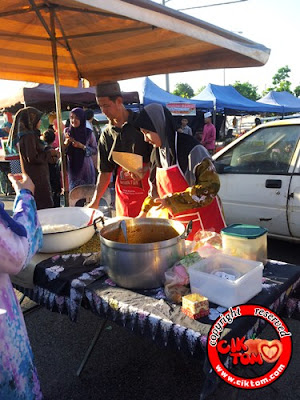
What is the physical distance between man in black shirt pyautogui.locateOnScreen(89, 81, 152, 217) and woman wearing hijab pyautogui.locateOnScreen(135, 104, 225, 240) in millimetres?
358

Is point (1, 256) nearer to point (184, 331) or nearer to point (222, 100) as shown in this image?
point (184, 331)

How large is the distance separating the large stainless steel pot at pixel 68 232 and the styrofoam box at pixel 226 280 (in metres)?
0.68

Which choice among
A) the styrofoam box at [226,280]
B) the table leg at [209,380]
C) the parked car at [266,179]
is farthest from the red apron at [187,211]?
the parked car at [266,179]

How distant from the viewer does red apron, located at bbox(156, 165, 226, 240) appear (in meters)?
2.09

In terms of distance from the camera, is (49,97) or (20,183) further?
(49,97)

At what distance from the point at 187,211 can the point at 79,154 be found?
12.0ft

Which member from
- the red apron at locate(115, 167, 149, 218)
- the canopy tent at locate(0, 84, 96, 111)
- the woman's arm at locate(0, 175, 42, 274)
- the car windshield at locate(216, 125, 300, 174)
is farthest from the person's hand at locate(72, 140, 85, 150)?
the woman's arm at locate(0, 175, 42, 274)

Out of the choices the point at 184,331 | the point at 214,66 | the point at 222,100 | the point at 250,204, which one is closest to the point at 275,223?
the point at 250,204

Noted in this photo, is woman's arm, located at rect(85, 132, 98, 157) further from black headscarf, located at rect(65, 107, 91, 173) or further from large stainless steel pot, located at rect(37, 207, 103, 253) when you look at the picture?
large stainless steel pot, located at rect(37, 207, 103, 253)

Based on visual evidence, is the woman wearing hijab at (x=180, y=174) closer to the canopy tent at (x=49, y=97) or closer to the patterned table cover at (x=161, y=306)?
the patterned table cover at (x=161, y=306)

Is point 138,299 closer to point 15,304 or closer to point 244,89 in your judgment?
point 15,304

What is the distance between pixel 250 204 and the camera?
398 cm

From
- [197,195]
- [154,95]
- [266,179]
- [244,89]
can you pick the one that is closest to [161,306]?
[197,195]

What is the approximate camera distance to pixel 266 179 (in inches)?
149
